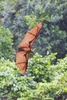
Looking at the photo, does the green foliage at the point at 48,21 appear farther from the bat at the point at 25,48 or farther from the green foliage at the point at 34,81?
the bat at the point at 25,48

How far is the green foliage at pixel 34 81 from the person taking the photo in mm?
3613

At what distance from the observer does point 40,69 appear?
4500 mm

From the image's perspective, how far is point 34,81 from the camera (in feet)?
14.3

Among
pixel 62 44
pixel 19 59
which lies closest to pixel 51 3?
pixel 62 44

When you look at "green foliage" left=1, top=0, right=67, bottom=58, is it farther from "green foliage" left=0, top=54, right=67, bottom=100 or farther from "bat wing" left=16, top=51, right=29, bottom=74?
"bat wing" left=16, top=51, right=29, bottom=74

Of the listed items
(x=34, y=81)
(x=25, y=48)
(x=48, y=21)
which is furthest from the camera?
(x=48, y=21)

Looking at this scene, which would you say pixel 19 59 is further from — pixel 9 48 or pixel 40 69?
pixel 9 48

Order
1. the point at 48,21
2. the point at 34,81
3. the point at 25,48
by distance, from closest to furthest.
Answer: the point at 25,48 < the point at 34,81 < the point at 48,21

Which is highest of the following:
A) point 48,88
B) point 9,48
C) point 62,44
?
point 62,44

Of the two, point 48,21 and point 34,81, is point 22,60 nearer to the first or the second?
point 34,81

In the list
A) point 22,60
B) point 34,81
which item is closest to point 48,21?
point 34,81

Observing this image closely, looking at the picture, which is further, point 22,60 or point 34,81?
point 34,81

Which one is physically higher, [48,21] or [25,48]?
[48,21]

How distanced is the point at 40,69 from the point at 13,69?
454 mm
